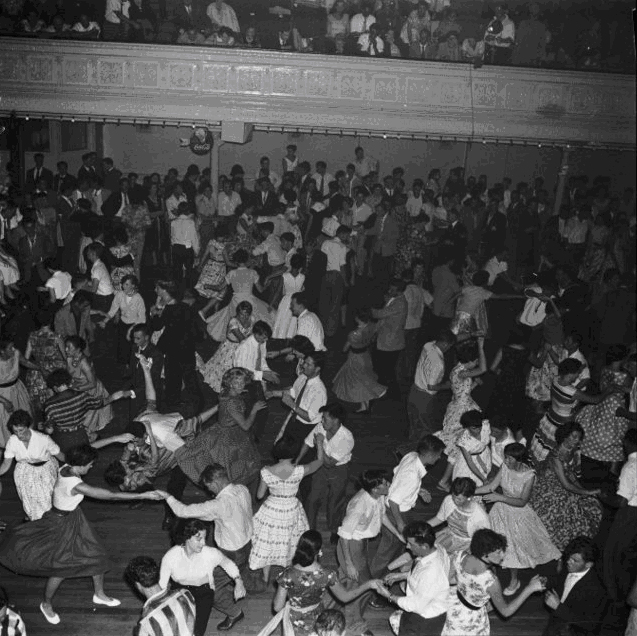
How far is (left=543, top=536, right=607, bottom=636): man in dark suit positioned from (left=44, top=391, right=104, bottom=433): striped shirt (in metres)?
3.65

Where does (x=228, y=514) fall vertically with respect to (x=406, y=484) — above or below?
below

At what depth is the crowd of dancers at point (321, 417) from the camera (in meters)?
4.71

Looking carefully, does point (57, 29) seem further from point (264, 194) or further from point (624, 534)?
point (624, 534)

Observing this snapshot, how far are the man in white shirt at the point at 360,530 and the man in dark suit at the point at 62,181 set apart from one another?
27.9 ft

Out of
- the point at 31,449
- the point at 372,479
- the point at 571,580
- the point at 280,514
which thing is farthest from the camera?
the point at 31,449

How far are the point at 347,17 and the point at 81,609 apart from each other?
10.3 metres

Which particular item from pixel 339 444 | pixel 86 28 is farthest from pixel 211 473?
pixel 86 28

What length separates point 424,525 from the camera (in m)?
4.59

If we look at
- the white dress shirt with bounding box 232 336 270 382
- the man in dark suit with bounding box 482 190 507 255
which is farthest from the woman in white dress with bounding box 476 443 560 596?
the man in dark suit with bounding box 482 190 507 255

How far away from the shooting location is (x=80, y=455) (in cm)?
514

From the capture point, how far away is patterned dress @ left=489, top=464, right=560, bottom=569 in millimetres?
5793

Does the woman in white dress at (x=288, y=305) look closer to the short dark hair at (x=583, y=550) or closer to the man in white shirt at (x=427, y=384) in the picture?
the man in white shirt at (x=427, y=384)

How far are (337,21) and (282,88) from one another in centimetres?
147

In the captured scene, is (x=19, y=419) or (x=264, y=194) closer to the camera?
(x=19, y=419)
